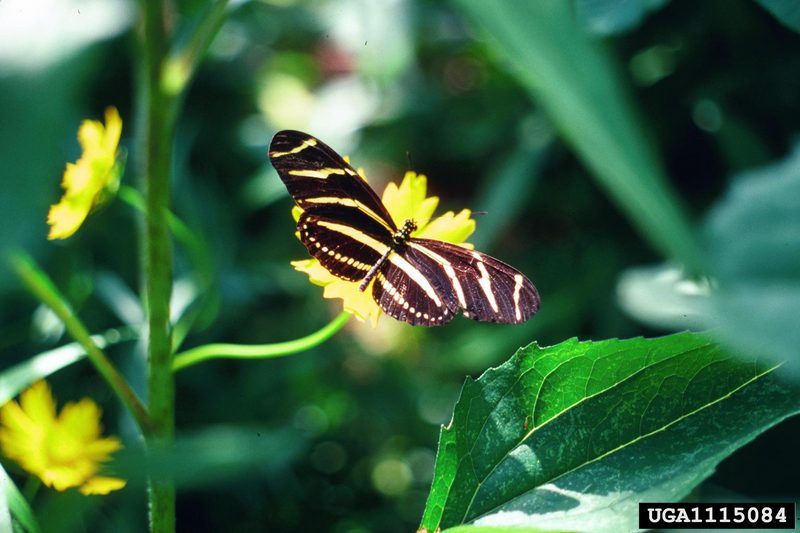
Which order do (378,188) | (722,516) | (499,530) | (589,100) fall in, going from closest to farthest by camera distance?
(589,100), (499,530), (722,516), (378,188)

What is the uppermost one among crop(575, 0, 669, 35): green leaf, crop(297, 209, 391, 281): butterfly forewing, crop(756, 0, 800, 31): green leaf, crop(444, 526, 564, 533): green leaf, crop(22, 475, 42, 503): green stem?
crop(575, 0, 669, 35): green leaf

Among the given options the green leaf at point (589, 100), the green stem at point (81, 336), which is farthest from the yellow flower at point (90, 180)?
the green leaf at point (589, 100)

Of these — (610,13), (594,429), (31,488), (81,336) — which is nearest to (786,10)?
(610,13)

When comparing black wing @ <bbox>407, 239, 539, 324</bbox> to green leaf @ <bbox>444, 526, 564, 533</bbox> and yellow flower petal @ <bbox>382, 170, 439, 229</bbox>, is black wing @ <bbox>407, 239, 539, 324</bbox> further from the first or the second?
green leaf @ <bbox>444, 526, 564, 533</bbox>

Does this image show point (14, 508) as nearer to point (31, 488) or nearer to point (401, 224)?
point (31, 488)

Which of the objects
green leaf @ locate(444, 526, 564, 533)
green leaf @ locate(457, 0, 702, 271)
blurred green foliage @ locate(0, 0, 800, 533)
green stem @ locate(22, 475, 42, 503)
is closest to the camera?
green leaf @ locate(457, 0, 702, 271)

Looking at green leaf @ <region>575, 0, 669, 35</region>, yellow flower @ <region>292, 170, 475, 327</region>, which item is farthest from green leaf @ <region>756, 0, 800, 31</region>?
yellow flower @ <region>292, 170, 475, 327</region>

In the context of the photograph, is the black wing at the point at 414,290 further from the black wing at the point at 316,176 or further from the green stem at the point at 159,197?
the green stem at the point at 159,197
